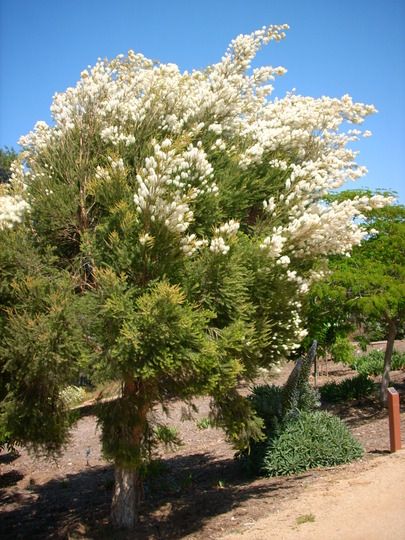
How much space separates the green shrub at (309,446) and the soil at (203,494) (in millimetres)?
273

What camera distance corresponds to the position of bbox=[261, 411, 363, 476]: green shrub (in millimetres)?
10008

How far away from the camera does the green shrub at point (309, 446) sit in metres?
10.0

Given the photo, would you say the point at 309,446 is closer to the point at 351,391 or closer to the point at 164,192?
the point at 164,192

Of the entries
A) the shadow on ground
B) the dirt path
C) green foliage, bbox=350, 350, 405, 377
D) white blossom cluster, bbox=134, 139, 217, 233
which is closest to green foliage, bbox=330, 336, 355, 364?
green foliage, bbox=350, 350, 405, 377

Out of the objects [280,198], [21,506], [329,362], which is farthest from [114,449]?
[329,362]

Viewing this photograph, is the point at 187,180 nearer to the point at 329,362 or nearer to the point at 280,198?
the point at 280,198

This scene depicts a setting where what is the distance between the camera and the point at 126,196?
7047 mm

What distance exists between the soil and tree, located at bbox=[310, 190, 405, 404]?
2.45m

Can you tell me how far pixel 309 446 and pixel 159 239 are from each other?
5.27 metres

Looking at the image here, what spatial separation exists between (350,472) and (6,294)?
5.70m

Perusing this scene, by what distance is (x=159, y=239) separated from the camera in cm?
669

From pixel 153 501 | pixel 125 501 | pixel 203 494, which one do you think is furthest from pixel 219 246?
pixel 153 501

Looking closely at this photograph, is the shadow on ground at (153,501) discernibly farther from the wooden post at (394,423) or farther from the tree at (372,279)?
the tree at (372,279)

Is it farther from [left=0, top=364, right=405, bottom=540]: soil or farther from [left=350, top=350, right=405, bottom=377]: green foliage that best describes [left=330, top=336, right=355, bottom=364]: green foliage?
[left=0, top=364, right=405, bottom=540]: soil
